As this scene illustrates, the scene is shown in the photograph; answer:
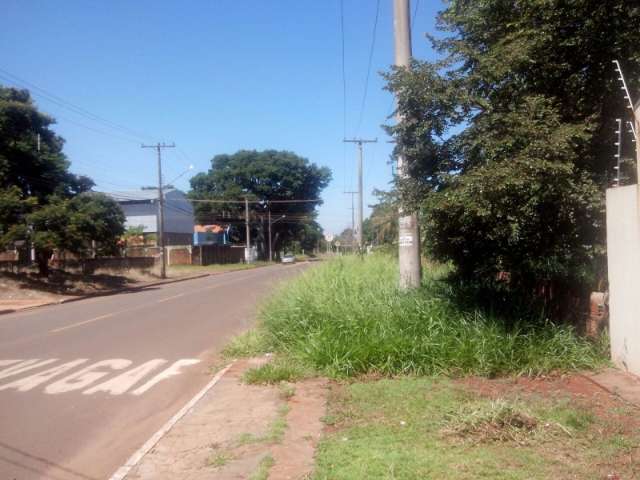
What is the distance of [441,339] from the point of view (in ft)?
25.5

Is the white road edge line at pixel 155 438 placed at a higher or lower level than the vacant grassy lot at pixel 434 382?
lower

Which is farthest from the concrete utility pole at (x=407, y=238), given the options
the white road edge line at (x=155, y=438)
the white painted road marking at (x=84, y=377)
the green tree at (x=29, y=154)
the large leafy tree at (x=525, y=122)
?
the green tree at (x=29, y=154)

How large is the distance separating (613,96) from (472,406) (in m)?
5.35

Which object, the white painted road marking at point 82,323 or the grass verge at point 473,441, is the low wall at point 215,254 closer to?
the white painted road marking at point 82,323

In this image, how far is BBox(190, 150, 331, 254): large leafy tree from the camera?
2613 inches

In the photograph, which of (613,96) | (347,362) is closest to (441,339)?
(347,362)

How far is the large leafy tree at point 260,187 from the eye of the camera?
66375mm

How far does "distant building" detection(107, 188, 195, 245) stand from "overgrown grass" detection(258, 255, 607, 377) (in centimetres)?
5177

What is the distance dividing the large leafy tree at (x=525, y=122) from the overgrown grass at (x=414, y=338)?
1265 mm

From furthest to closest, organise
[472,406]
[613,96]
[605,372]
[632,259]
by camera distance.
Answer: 1. [613,96]
2. [605,372]
3. [632,259]
4. [472,406]

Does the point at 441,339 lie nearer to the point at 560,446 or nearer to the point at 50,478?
the point at 560,446

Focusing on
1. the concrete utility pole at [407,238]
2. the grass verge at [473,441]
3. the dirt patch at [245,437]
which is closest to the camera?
the grass verge at [473,441]

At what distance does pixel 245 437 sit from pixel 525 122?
490cm

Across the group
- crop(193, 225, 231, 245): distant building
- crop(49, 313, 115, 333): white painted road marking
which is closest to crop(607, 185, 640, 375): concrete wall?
crop(49, 313, 115, 333): white painted road marking
